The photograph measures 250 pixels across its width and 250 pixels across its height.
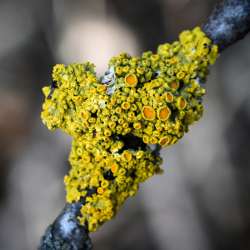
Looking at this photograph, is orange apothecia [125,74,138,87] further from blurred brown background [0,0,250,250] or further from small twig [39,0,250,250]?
blurred brown background [0,0,250,250]

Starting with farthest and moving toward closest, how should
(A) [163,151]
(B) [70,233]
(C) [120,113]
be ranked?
1. (A) [163,151]
2. (B) [70,233]
3. (C) [120,113]

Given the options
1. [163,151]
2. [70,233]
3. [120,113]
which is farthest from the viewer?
[163,151]

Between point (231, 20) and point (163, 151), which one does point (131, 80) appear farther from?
point (163, 151)

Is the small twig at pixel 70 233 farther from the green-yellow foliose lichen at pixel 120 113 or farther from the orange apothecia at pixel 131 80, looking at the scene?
the orange apothecia at pixel 131 80

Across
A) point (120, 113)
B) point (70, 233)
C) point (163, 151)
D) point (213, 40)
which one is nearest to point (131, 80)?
point (120, 113)

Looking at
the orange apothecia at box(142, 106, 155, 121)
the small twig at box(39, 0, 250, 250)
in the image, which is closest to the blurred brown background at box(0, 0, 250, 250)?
the small twig at box(39, 0, 250, 250)
